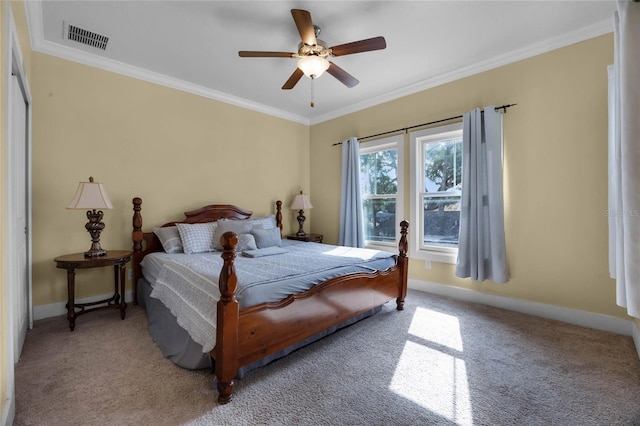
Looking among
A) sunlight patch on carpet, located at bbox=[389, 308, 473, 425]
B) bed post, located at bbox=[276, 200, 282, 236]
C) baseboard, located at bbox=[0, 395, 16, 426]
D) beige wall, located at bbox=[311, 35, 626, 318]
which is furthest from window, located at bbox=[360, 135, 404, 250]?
baseboard, located at bbox=[0, 395, 16, 426]

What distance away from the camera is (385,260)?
293 cm

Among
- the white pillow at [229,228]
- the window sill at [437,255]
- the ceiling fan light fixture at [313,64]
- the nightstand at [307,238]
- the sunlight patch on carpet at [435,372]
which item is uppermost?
the ceiling fan light fixture at [313,64]

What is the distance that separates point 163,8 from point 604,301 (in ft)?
14.8

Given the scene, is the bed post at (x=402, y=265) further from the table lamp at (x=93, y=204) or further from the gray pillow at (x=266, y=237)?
the table lamp at (x=93, y=204)

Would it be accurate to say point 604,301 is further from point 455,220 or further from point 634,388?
point 455,220

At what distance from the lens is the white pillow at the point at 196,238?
3.15m

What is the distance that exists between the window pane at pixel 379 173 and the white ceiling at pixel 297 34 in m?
1.01

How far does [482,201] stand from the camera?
10.2ft

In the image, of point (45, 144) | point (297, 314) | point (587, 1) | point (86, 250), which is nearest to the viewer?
point (297, 314)

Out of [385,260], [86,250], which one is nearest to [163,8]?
[86,250]

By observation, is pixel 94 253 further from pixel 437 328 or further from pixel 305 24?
pixel 437 328

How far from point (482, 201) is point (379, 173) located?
1583mm

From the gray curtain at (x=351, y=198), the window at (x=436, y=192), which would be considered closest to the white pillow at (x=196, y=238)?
the gray curtain at (x=351, y=198)

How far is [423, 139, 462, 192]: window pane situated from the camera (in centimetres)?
354
